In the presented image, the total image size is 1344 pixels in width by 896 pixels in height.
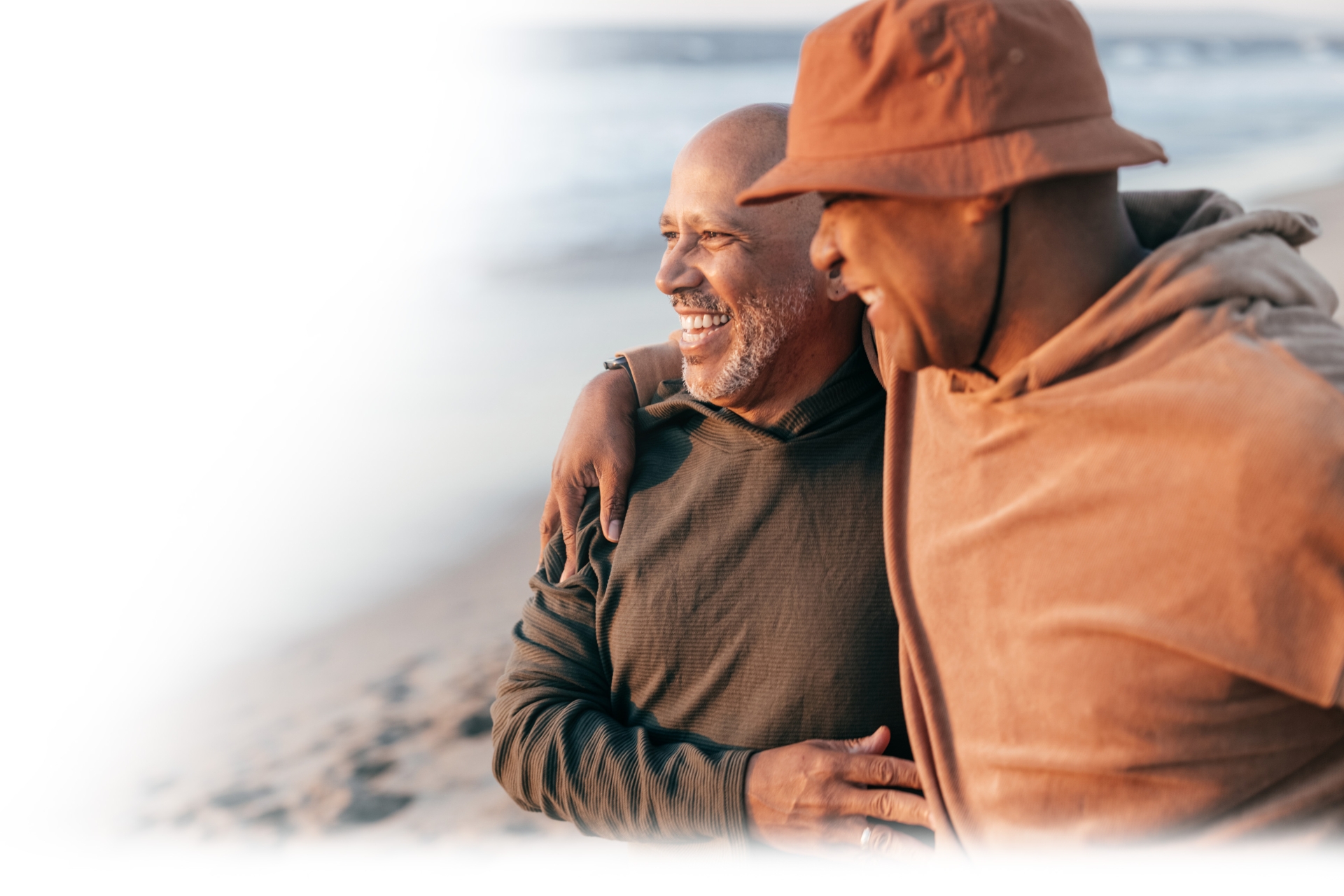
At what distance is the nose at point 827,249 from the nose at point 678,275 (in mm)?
797

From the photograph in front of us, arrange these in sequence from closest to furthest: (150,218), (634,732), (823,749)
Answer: (823,749)
(634,732)
(150,218)

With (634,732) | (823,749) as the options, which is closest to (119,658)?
(634,732)

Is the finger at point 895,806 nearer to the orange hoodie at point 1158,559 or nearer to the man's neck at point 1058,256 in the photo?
the orange hoodie at point 1158,559

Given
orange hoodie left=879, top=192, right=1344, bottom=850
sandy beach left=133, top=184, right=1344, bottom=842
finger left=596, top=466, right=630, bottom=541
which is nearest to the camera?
orange hoodie left=879, top=192, right=1344, bottom=850

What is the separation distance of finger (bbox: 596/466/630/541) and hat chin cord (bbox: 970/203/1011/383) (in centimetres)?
106

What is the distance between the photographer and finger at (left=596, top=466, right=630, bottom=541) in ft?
8.59

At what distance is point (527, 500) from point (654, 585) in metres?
4.00

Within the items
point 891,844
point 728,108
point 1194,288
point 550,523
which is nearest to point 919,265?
point 1194,288

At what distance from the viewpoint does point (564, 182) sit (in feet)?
41.6

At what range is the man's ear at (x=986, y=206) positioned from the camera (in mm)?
1545

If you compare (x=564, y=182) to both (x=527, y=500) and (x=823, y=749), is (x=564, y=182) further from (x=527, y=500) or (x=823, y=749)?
(x=823, y=749)

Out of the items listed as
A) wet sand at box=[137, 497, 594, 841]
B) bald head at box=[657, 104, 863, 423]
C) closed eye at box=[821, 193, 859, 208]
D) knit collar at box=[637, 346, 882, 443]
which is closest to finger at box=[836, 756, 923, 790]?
knit collar at box=[637, 346, 882, 443]

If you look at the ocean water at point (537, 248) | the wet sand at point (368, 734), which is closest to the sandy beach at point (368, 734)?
the wet sand at point (368, 734)

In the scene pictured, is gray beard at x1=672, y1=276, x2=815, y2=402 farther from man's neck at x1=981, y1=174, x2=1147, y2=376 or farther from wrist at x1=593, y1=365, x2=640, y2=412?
man's neck at x1=981, y1=174, x2=1147, y2=376
